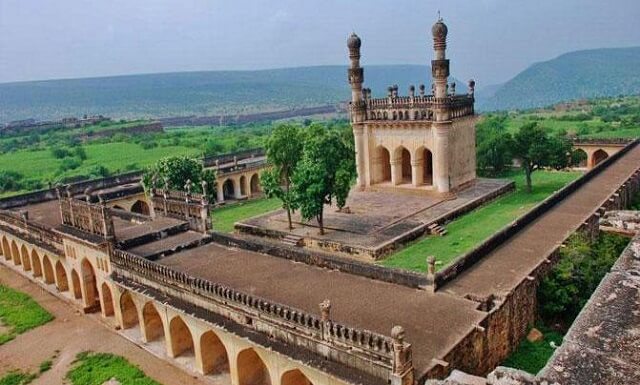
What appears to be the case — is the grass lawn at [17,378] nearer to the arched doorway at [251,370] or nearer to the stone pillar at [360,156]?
the arched doorway at [251,370]

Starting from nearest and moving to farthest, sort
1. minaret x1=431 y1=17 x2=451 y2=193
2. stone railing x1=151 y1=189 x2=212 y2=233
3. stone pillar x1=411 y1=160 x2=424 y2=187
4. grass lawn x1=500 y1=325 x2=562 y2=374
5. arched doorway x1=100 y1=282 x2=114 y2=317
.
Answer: grass lawn x1=500 y1=325 x2=562 y2=374 → arched doorway x1=100 y1=282 x2=114 y2=317 → stone railing x1=151 y1=189 x2=212 y2=233 → minaret x1=431 y1=17 x2=451 y2=193 → stone pillar x1=411 y1=160 x2=424 y2=187

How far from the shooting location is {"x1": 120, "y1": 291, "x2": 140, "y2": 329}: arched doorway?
860 inches

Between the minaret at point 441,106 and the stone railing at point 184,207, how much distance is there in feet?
59.7

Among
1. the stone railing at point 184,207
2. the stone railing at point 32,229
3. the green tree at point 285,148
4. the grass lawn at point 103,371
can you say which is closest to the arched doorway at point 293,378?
the grass lawn at point 103,371

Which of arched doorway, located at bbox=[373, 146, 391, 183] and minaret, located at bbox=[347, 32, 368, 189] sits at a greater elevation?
minaret, located at bbox=[347, 32, 368, 189]

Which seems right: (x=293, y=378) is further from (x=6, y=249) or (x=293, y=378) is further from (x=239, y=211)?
(x=239, y=211)

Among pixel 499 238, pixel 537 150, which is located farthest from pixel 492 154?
pixel 499 238

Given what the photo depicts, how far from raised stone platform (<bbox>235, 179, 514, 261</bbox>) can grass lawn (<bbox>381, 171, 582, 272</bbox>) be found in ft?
2.09

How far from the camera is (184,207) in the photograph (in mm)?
25859

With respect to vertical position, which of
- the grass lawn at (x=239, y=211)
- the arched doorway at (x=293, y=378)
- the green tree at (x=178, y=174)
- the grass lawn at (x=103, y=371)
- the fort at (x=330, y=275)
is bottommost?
the grass lawn at (x=239, y=211)

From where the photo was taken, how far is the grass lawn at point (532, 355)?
54.6 feet

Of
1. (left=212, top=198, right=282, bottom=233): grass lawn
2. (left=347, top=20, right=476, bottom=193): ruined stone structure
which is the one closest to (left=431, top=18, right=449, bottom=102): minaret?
(left=347, top=20, right=476, bottom=193): ruined stone structure

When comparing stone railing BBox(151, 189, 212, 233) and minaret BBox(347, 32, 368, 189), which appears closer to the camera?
stone railing BBox(151, 189, 212, 233)

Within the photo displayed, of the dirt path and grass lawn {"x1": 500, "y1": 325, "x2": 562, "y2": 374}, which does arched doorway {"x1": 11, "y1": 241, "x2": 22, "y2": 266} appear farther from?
grass lawn {"x1": 500, "y1": 325, "x2": 562, "y2": 374}
